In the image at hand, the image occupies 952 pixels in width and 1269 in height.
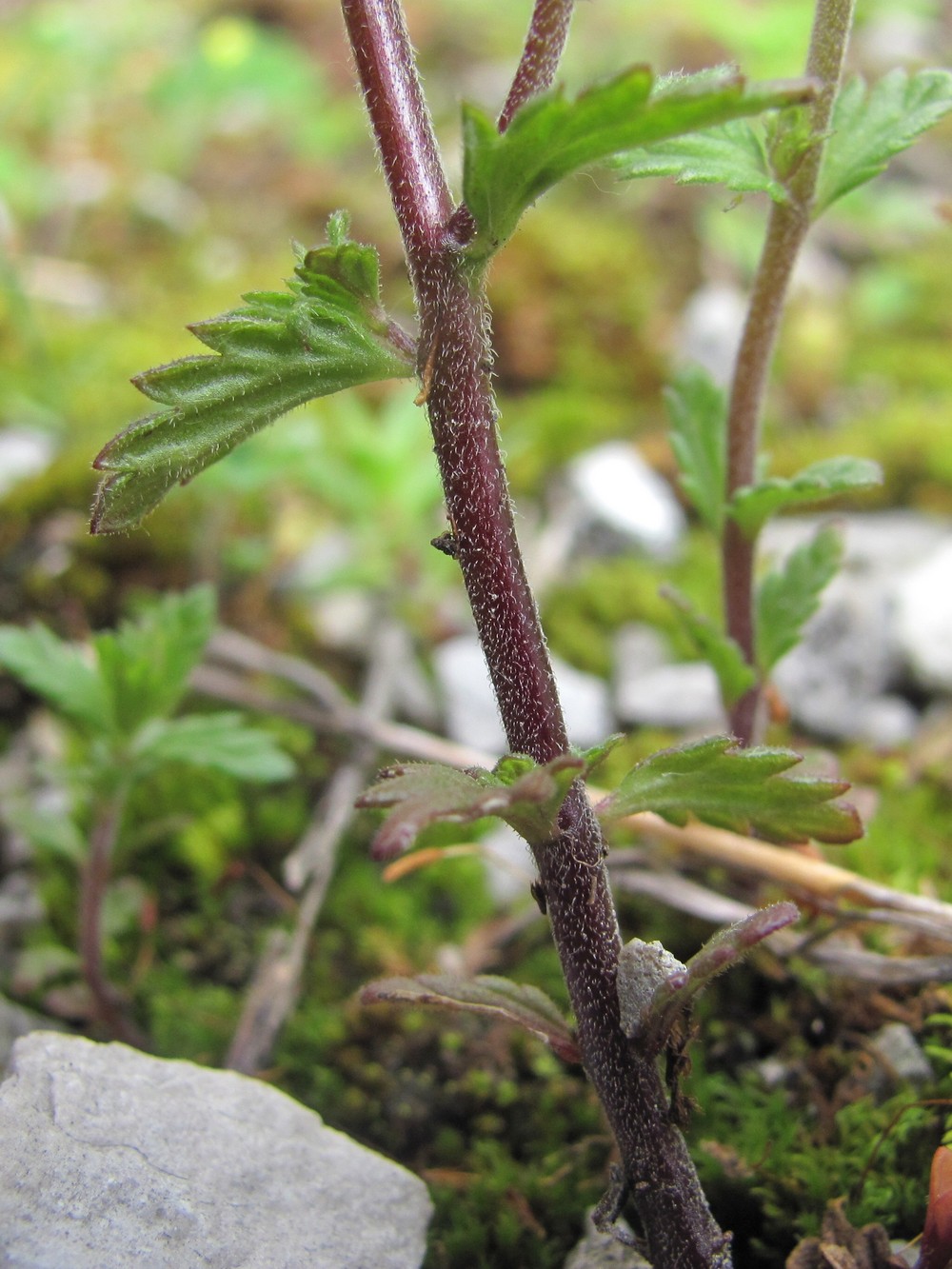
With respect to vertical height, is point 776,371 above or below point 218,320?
above

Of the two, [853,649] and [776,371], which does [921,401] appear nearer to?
[776,371]

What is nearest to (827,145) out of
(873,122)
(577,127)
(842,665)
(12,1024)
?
(873,122)

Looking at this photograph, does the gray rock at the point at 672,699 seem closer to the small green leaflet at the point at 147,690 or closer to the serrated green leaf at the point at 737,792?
the small green leaflet at the point at 147,690

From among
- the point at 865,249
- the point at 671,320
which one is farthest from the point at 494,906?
the point at 865,249

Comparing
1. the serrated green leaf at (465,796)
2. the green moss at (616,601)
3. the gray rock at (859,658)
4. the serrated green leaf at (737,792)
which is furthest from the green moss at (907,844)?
the serrated green leaf at (465,796)

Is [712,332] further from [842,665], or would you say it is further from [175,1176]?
[175,1176]

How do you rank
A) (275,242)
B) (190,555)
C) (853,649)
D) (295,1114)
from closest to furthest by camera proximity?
(295,1114)
(853,649)
(190,555)
(275,242)
